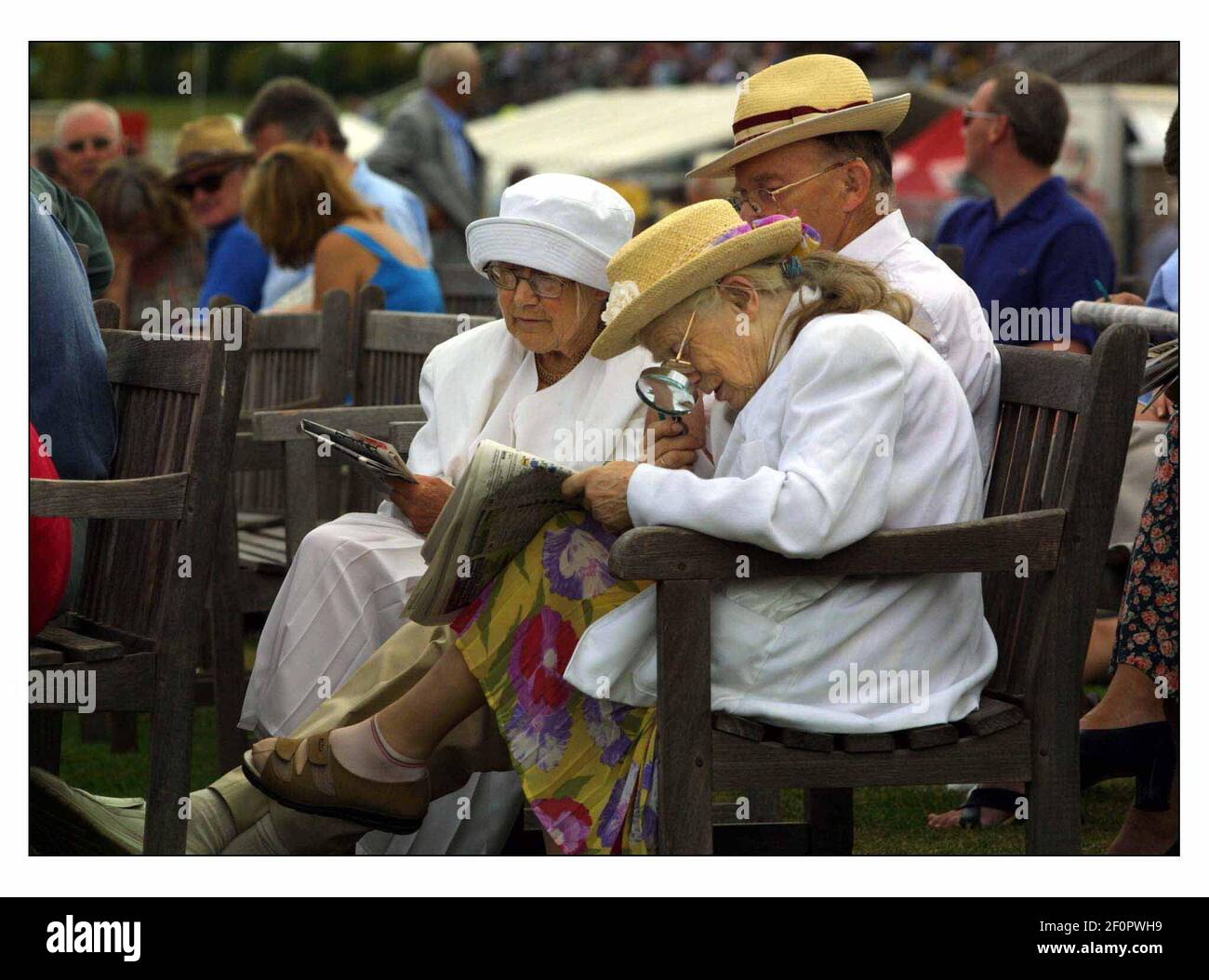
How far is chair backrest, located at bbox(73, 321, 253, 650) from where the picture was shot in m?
Result: 3.31

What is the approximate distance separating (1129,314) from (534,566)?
1453mm

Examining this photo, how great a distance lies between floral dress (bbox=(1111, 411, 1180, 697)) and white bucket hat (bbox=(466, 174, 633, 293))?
4.06 feet

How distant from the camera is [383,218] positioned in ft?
22.6

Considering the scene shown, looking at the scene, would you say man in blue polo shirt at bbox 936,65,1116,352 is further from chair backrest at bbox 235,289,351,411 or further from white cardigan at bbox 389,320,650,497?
white cardigan at bbox 389,320,650,497

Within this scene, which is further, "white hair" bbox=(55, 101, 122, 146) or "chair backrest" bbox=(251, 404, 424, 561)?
"white hair" bbox=(55, 101, 122, 146)

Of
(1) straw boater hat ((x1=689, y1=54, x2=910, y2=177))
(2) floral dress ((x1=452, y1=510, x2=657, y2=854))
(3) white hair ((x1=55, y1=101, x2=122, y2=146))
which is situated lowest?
(2) floral dress ((x1=452, y1=510, x2=657, y2=854))

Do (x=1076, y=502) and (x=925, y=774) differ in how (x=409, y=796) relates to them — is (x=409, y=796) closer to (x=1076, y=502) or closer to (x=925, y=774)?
(x=925, y=774)

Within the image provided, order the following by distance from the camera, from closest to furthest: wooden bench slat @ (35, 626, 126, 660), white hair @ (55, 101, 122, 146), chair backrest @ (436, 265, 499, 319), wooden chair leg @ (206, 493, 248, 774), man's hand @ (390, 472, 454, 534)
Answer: wooden bench slat @ (35, 626, 126, 660) → man's hand @ (390, 472, 454, 534) → wooden chair leg @ (206, 493, 248, 774) → chair backrest @ (436, 265, 499, 319) → white hair @ (55, 101, 122, 146)

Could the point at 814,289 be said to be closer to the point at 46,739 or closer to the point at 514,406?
the point at 514,406

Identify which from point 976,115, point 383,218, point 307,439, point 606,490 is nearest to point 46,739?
point 307,439

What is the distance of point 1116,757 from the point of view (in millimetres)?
3885

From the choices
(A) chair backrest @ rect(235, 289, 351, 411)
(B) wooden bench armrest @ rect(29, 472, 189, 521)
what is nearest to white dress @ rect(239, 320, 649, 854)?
(B) wooden bench armrest @ rect(29, 472, 189, 521)

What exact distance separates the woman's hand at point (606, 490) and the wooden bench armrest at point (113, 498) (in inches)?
28.8
